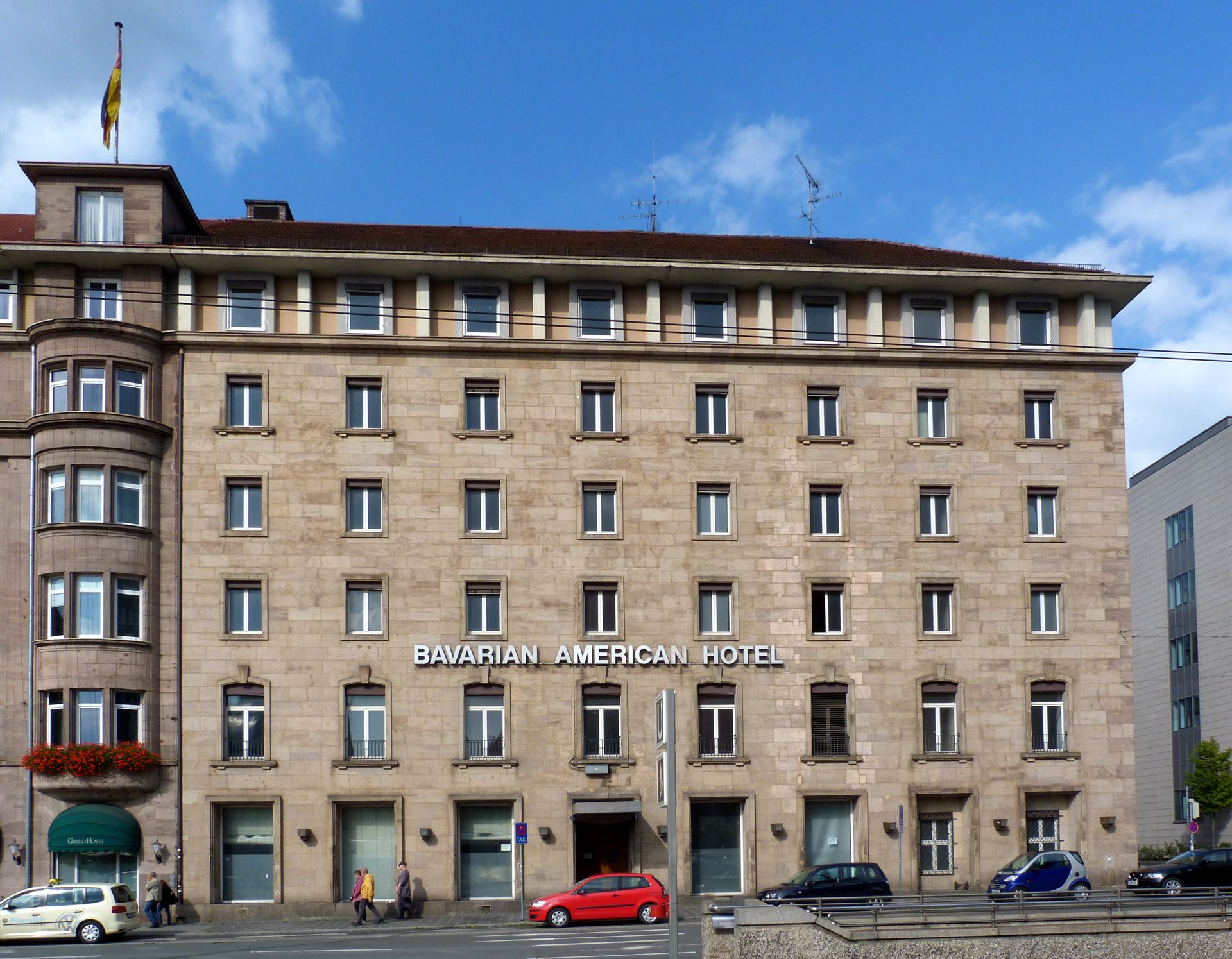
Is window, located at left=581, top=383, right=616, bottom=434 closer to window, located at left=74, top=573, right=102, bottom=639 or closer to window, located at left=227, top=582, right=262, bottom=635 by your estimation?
window, located at left=227, top=582, right=262, bottom=635

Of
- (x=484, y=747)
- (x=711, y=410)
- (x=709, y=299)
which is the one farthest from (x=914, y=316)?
(x=484, y=747)

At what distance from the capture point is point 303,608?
46656 mm

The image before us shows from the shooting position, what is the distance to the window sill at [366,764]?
151ft

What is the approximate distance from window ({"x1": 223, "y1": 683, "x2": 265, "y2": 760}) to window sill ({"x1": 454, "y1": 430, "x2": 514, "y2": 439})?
10.1m

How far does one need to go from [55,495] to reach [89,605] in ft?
11.8

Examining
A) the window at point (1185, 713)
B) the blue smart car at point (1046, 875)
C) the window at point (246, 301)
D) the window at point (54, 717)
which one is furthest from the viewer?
the window at point (1185, 713)

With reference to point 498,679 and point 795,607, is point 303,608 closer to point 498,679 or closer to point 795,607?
point 498,679

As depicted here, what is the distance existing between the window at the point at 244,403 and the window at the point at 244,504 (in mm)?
1905

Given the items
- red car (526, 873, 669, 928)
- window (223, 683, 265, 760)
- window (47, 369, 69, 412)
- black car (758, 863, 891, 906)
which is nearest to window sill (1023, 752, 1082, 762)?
black car (758, 863, 891, 906)

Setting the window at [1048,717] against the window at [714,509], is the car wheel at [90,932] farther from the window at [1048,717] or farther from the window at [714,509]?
the window at [1048,717]

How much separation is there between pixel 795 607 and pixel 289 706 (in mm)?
16345

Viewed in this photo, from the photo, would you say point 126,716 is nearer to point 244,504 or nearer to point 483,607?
point 244,504

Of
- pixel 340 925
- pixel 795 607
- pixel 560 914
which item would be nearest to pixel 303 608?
pixel 340 925

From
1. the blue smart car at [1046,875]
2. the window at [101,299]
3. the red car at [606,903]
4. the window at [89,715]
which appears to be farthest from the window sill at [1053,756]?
the window at [101,299]
